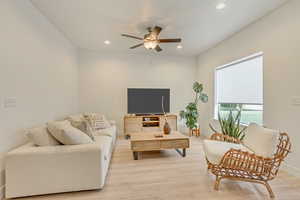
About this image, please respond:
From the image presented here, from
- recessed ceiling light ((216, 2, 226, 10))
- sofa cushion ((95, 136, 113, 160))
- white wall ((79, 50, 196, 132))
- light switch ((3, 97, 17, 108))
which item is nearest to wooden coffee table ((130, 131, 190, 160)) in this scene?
sofa cushion ((95, 136, 113, 160))

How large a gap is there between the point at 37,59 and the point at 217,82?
445cm

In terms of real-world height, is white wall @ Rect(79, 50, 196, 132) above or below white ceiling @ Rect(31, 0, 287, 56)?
below

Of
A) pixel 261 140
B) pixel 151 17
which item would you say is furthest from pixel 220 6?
pixel 261 140

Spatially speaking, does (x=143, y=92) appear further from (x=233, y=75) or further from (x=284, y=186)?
(x=284, y=186)

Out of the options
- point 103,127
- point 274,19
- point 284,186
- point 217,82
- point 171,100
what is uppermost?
point 274,19

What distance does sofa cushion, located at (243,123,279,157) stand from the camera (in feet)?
6.65

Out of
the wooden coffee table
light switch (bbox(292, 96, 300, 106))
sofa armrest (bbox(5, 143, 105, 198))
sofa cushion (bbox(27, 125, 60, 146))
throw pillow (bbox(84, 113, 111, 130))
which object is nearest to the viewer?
sofa armrest (bbox(5, 143, 105, 198))

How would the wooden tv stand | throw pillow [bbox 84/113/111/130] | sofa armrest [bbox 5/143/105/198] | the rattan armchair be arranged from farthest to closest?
the wooden tv stand, throw pillow [bbox 84/113/111/130], the rattan armchair, sofa armrest [bbox 5/143/105/198]

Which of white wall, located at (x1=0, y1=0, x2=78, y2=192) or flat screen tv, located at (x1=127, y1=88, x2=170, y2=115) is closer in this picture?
white wall, located at (x1=0, y1=0, x2=78, y2=192)

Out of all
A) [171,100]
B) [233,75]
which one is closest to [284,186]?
[233,75]

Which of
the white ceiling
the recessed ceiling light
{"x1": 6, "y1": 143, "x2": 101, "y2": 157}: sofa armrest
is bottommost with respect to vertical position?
{"x1": 6, "y1": 143, "x2": 101, "y2": 157}: sofa armrest

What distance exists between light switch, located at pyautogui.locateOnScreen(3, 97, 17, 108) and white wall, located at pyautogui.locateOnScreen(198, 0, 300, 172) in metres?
4.18

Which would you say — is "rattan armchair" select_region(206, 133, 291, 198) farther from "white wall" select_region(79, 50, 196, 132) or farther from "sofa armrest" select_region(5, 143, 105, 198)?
"white wall" select_region(79, 50, 196, 132)

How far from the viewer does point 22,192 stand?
189cm
